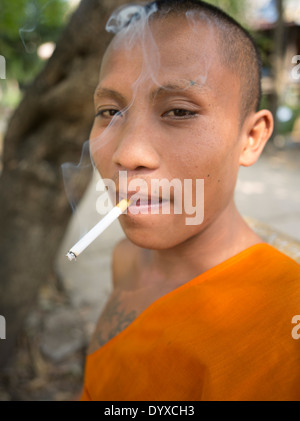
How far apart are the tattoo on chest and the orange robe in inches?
4.5

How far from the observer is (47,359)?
2.68m

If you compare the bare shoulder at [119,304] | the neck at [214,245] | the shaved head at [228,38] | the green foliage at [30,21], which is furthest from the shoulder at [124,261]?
the green foliage at [30,21]

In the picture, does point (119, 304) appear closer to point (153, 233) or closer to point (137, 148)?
point (153, 233)

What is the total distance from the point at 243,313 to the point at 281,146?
933 centimetres

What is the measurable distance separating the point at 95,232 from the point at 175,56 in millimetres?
496

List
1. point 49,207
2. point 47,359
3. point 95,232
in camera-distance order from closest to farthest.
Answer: point 95,232, point 49,207, point 47,359

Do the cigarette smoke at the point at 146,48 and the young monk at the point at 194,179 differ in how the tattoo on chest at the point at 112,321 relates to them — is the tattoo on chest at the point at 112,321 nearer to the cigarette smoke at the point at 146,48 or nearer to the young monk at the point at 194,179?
the young monk at the point at 194,179

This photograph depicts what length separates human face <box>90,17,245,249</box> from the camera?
3.00ft

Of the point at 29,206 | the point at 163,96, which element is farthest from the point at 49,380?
the point at 163,96

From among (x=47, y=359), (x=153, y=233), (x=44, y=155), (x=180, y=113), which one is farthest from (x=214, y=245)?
(x=47, y=359)

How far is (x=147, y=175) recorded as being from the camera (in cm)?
90

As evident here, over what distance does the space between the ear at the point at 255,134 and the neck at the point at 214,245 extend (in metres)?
0.17

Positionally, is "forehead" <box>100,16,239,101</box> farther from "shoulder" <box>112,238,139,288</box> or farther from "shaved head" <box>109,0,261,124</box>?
"shoulder" <box>112,238,139,288</box>

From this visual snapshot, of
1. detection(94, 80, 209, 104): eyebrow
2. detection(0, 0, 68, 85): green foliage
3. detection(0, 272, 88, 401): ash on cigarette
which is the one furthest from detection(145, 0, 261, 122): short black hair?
detection(0, 272, 88, 401): ash on cigarette
